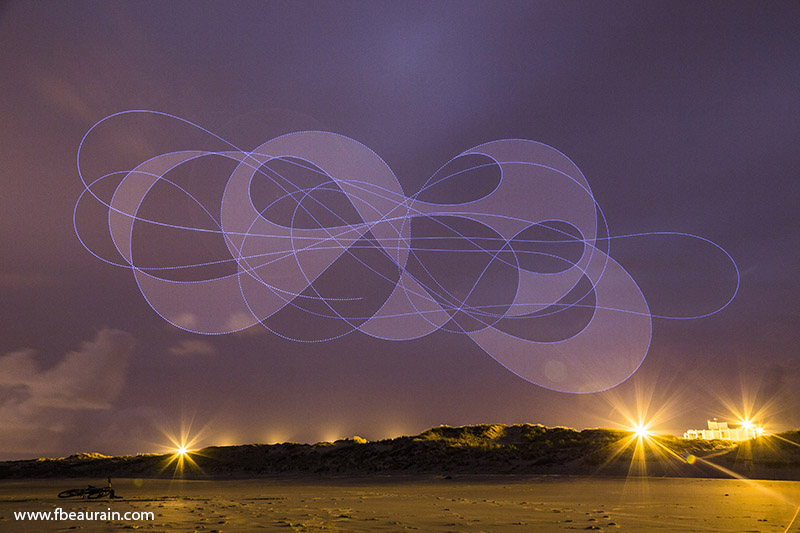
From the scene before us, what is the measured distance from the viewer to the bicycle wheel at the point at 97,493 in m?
22.6

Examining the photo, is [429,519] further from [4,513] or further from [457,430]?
[457,430]

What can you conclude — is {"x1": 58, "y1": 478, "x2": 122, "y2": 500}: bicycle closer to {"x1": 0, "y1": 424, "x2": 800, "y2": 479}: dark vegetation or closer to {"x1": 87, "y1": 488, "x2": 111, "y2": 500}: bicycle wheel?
{"x1": 87, "y1": 488, "x2": 111, "y2": 500}: bicycle wheel

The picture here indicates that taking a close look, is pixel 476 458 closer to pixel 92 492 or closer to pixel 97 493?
pixel 97 493

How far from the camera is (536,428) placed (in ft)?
210

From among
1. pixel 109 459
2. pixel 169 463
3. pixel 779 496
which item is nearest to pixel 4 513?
pixel 779 496

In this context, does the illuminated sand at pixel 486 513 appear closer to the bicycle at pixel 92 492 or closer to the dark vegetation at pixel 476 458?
the bicycle at pixel 92 492

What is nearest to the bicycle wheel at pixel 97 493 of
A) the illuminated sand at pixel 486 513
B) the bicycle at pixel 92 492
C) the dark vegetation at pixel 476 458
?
the bicycle at pixel 92 492

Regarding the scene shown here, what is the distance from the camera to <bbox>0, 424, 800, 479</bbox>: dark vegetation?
41.5 m

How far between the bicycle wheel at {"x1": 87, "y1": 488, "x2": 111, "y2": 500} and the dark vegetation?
28036 mm

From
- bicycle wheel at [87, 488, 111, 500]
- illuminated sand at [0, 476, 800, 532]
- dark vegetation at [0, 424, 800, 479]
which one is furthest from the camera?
dark vegetation at [0, 424, 800, 479]

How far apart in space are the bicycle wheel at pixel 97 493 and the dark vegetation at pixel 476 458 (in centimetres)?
2804

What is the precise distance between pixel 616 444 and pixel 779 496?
28.8m

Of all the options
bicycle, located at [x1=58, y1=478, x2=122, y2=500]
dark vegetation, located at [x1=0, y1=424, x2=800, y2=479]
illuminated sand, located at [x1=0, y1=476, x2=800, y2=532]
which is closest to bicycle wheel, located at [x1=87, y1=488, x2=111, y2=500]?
bicycle, located at [x1=58, y1=478, x2=122, y2=500]

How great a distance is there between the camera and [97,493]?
77.7 feet
